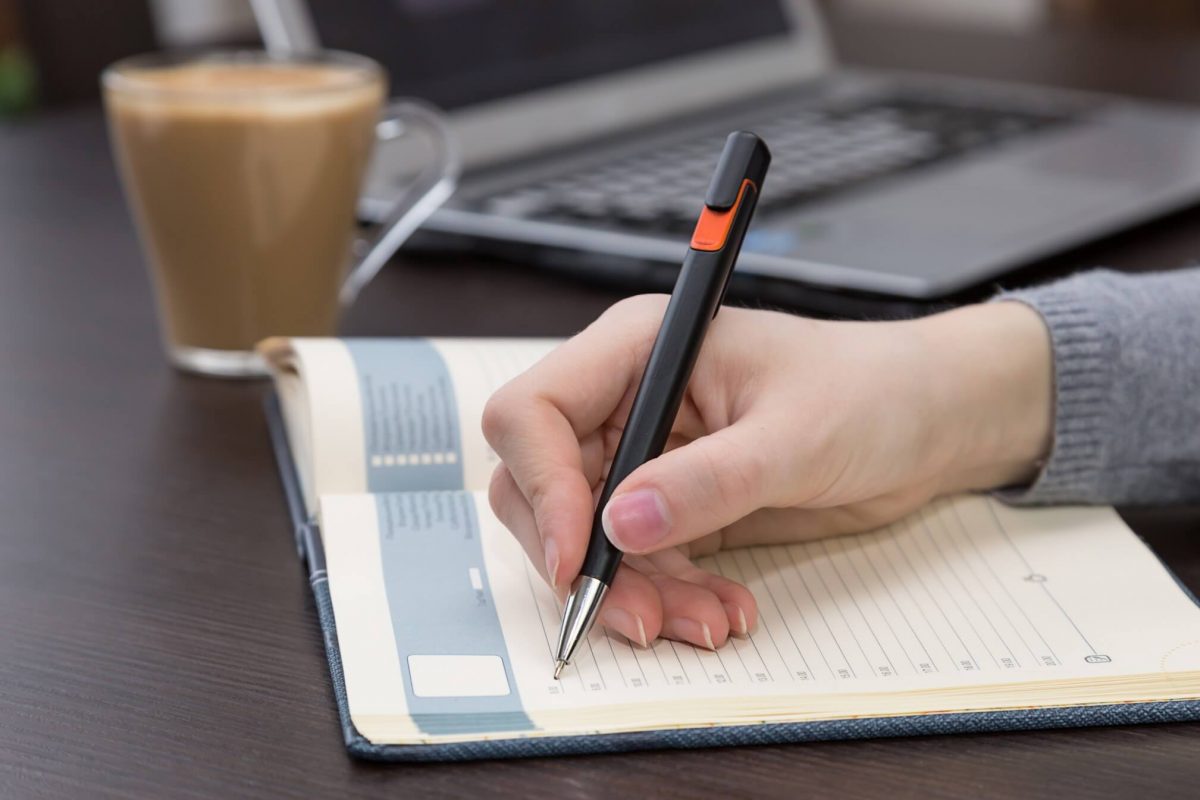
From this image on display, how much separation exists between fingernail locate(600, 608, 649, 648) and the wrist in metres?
0.15

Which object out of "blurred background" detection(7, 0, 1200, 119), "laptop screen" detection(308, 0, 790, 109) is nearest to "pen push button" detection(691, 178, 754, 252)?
"laptop screen" detection(308, 0, 790, 109)

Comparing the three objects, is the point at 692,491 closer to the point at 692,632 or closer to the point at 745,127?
the point at 692,632

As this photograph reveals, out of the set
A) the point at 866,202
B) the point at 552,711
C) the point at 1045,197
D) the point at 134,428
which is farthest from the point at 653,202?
the point at 552,711

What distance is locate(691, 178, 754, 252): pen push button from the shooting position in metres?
0.45

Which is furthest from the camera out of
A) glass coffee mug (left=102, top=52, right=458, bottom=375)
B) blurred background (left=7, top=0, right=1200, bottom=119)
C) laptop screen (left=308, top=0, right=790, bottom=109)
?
blurred background (left=7, top=0, right=1200, bottom=119)

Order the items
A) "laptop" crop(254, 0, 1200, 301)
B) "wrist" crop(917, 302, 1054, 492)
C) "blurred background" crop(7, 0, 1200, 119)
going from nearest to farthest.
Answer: "wrist" crop(917, 302, 1054, 492) < "laptop" crop(254, 0, 1200, 301) < "blurred background" crop(7, 0, 1200, 119)

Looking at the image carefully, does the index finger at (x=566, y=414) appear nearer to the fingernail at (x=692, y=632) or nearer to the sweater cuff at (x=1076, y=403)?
the fingernail at (x=692, y=632)

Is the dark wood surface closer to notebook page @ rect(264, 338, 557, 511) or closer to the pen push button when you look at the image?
notebook page @ rect(264, 338, 557, 511)

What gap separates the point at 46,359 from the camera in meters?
0.68

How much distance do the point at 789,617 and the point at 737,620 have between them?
0.08ft

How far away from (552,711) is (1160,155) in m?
0.74

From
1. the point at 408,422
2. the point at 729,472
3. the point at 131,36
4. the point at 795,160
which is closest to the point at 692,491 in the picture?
the point at 729,472

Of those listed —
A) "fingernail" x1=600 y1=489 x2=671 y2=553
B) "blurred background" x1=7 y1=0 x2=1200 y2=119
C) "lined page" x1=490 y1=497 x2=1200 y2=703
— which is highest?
"fingernail" x1=600 y1=489 x2=671 y2=553

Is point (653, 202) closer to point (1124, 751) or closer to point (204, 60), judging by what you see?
point (204, 60)
